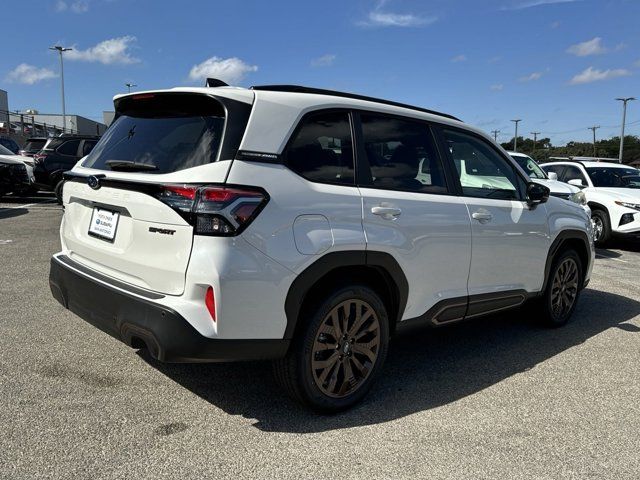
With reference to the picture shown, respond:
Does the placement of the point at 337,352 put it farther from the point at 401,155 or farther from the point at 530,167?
the point at 530,167

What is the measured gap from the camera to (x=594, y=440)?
3117 millimetres

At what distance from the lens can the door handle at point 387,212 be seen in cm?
328

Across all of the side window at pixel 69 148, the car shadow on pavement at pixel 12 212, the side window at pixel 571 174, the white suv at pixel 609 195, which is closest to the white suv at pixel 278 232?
the white suv at pixel 609 195

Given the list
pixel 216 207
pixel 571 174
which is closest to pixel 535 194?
pixel 216 207

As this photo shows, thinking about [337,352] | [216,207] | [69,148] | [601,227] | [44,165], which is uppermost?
[69,148]

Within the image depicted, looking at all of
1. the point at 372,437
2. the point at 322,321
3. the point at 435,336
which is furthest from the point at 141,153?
the point at 435,336

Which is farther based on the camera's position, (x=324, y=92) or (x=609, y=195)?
(x=609, y=195)

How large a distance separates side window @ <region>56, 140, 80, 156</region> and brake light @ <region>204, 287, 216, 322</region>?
45.0 ft

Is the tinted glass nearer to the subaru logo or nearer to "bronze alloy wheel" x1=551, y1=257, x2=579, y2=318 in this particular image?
the subaru logo

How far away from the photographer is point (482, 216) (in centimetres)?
401

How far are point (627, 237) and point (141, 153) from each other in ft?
31.9

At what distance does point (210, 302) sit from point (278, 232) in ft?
1.60

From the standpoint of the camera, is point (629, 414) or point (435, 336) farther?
point (435, 336)

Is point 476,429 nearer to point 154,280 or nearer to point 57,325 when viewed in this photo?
point 154,280
